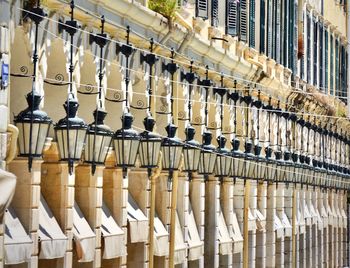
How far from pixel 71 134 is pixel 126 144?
3.11 m

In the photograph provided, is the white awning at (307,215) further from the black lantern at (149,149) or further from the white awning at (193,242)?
the black lantern at (149,149)

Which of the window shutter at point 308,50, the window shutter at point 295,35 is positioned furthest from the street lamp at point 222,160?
the window shutter at point 308,50

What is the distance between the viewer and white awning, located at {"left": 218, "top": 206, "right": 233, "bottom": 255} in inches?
1543

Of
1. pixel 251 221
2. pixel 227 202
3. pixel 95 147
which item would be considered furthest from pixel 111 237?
pixel 251 221

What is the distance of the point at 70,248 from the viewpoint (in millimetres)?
25656

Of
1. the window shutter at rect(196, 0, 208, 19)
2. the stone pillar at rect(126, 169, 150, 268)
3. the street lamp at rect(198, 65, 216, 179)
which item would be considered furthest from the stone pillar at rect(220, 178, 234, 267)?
the stone pillar at rect(126, 169, 150, 268)

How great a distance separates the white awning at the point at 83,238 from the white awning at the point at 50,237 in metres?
0.83

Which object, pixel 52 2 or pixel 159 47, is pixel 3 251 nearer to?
pixel 52 2

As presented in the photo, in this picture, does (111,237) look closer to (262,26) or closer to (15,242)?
(15,242)

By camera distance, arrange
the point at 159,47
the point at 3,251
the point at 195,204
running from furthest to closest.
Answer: the point at 195,204
the point at 159,47
the point at 3,251

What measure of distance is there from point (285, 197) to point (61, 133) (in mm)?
28791

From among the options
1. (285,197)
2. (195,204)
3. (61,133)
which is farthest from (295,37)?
(61,133)

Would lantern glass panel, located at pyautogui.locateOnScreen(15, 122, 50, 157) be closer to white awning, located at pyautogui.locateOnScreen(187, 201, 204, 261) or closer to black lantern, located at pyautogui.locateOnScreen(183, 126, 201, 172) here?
black lantern, located at pyautogui.locateOnScreen(183, 126, 201, 172)

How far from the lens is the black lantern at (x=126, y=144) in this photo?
2595 centimetres
